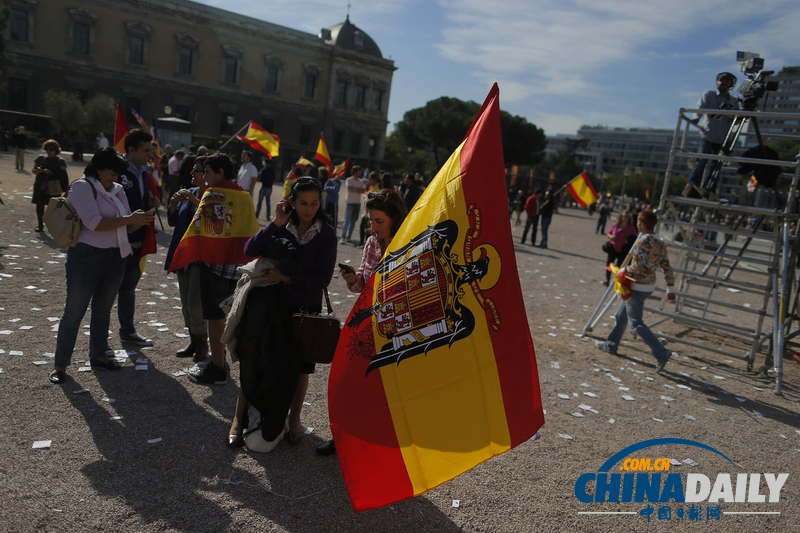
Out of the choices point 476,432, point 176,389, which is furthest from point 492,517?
point 176,389

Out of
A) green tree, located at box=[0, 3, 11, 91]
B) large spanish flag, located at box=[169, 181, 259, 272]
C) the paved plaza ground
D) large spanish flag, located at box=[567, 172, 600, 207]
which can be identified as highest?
green tree, located at box=[0, 3, 11, 91]

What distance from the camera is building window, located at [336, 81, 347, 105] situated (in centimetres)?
6675

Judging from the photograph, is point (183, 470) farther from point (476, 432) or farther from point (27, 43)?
point (27, 43)

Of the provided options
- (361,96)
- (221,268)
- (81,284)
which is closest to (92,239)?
(81,284)

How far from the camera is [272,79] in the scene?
6325cm

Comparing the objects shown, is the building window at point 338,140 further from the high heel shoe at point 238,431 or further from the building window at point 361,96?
the high heel shoe at point 238,431

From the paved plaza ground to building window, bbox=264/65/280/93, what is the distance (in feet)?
199

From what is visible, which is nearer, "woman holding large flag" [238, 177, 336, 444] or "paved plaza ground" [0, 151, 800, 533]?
"paved plaza ground" [0, 151, 800, 533]

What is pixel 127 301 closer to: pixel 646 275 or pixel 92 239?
pixel 92 239

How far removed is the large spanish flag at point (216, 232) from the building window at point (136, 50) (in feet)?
197

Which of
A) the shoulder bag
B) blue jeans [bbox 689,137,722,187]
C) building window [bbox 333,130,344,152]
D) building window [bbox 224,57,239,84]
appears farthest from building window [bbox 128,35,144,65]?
the shoulder bag

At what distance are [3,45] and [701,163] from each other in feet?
156

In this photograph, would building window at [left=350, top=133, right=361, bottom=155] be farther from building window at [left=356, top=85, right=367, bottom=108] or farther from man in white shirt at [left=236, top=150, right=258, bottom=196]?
man in white shirt at [left=236, top=150, right=258, bottom=196]

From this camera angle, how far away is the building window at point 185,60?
189 feet
